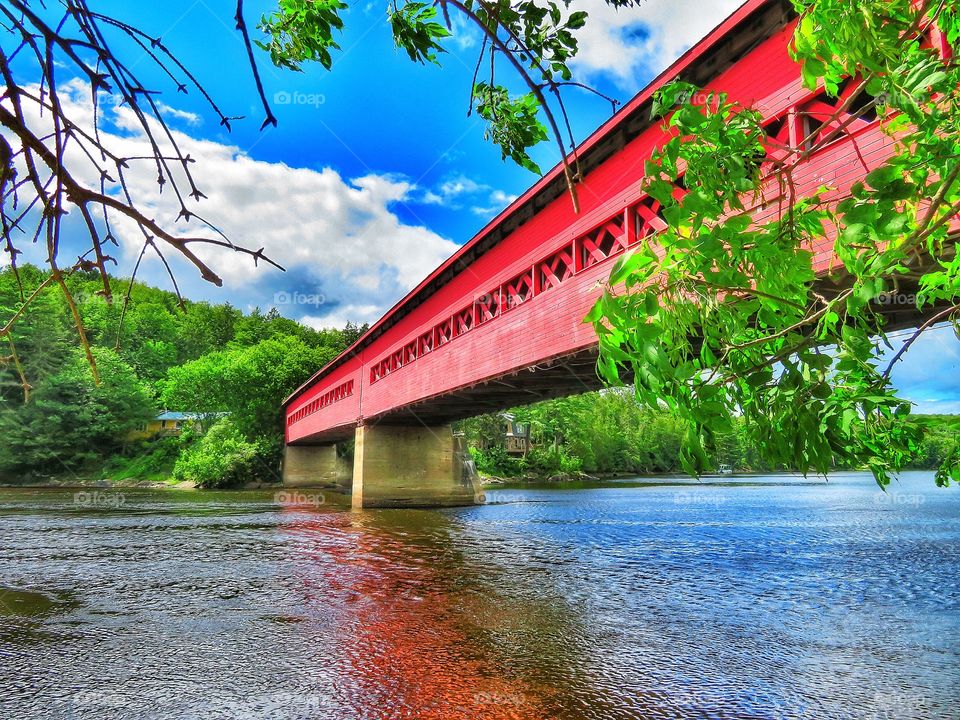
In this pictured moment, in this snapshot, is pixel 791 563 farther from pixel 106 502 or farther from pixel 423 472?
pixel 106 502

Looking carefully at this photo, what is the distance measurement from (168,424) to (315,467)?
24.4 metres

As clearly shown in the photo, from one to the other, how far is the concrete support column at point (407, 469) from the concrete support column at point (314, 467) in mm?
18244

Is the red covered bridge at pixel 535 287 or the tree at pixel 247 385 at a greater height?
the tree at pixel 247 385

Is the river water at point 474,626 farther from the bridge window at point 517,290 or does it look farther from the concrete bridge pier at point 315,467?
the concrete bridge pier at point 315,467

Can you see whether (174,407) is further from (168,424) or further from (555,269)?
(555,269)

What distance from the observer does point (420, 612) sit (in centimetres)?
832

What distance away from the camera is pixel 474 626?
7.69 metres

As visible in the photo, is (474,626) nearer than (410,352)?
Yes

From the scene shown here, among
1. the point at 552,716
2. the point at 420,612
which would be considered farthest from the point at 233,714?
the point at 420,612

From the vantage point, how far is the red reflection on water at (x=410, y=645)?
204 inches

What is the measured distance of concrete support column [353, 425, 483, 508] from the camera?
24.3 meters

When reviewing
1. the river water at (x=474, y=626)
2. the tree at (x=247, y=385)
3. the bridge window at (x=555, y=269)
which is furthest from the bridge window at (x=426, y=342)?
the tree at (x=247, y=385)

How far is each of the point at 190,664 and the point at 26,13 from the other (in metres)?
6.23

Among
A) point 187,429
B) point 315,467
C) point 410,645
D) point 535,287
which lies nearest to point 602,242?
point 535,287
